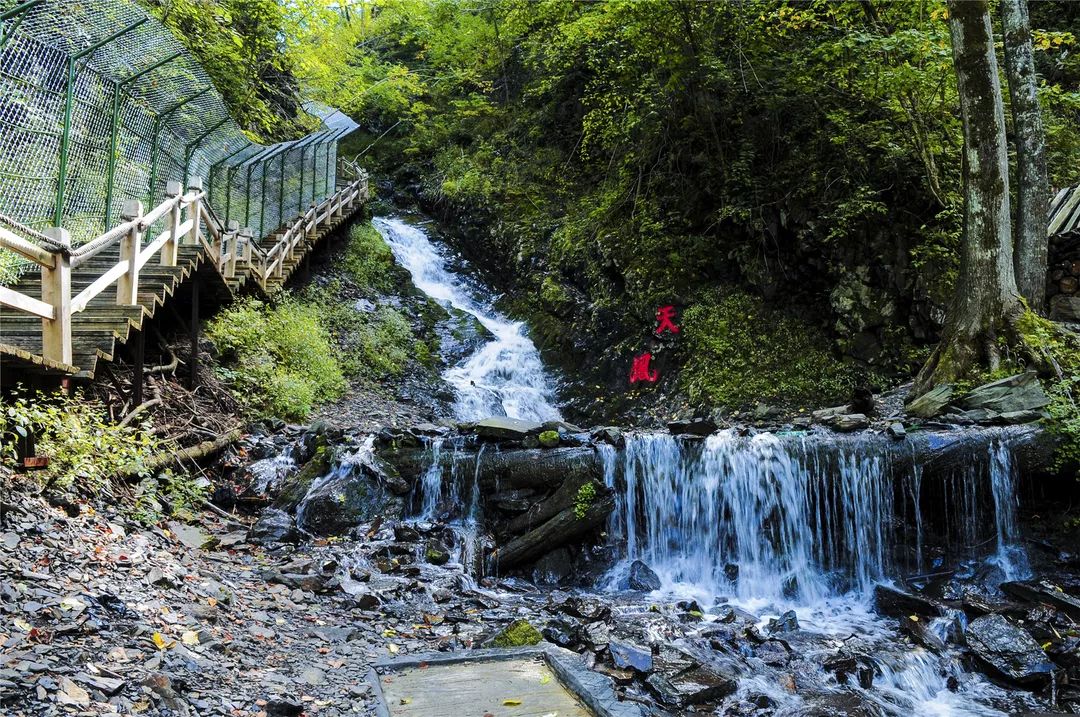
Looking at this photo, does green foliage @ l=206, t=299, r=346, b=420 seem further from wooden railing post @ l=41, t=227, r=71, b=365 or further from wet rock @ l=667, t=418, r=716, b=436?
wet rock @ l=667, t=418, r=716, b=436

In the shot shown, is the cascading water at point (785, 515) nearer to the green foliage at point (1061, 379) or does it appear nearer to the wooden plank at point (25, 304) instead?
the green foliage at point (1061, 379)

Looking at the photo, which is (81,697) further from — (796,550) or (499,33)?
(499,33)

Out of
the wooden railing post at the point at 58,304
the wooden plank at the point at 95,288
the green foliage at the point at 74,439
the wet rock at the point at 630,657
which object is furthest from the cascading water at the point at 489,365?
the wooden railing post at the point at 58,304

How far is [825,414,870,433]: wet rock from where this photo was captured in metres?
8.98

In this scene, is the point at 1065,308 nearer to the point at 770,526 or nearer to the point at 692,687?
the point at 770,526

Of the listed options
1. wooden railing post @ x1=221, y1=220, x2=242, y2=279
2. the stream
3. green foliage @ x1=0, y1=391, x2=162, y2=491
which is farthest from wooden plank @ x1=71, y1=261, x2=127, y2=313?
wooden railing post @ x1=221, y1=220, x2=242, y2=279

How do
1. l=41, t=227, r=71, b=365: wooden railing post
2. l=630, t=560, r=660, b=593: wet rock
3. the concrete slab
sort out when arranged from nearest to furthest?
the concrete slab → l=41, t=227, r=71, b=365: wooden railing post → l=630, t=560, r=660, b=593: wet rock

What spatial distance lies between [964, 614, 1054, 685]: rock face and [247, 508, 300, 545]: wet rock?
702 centimetres

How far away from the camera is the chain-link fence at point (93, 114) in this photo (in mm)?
7672

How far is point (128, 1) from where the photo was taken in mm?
10359

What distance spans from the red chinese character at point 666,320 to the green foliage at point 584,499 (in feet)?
22.5

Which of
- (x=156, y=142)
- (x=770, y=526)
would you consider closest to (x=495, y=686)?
(x=770, y=526)

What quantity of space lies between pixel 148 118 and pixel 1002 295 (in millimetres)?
12742

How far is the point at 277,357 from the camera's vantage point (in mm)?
13375
